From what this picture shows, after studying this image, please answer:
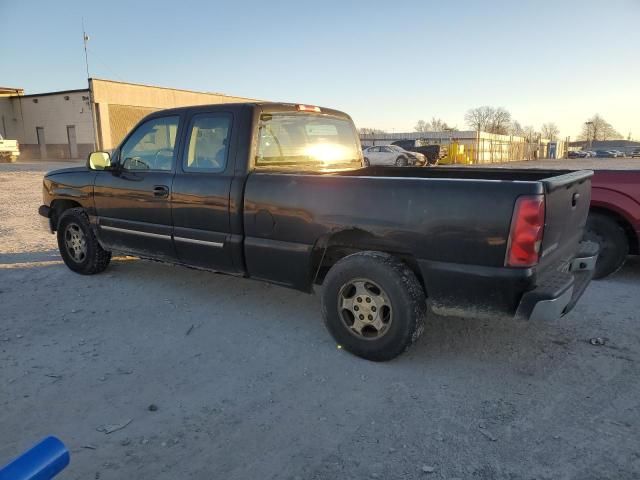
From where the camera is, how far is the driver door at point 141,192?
4691mm

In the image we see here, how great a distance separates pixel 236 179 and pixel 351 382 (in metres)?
1.89

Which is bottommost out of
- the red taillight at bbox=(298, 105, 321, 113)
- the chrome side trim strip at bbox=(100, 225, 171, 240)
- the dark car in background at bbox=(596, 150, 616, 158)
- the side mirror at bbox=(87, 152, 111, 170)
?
the dark car in background at bbox=(596, 150, 616, 158)

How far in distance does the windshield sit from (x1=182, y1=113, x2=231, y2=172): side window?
0.32m

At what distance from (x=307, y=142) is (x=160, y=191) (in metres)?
1.49

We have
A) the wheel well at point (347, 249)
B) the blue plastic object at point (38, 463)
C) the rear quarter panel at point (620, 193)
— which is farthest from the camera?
the rear quarter panel at point (620, 193)

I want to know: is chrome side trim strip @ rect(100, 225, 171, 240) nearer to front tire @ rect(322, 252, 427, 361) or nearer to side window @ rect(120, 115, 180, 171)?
side window @ rect(120, 115, 180, 171)

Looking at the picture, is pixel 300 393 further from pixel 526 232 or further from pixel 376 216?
pixel 526 232

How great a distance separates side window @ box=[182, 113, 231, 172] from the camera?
427cm

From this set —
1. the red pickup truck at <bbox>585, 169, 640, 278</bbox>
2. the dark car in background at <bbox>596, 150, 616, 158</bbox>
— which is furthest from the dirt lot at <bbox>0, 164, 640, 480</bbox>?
the dark car in background at <bbox>596, 150, 616, 158</bbox>

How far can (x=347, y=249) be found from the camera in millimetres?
3797

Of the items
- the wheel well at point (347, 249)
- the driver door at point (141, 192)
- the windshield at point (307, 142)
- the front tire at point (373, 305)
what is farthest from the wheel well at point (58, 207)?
the front tire at point (373, 305)

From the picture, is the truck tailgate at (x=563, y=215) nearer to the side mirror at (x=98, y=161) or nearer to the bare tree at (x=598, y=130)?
the side mirror at (x=98, y=161)

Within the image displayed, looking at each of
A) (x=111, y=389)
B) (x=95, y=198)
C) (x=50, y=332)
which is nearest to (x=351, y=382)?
(x=111, y=389)

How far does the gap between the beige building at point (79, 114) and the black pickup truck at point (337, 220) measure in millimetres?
32728
